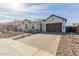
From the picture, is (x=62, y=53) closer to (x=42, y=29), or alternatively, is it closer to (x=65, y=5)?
(x=42, y=29)

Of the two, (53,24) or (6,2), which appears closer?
(6,2)

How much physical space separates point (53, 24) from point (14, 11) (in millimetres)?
762

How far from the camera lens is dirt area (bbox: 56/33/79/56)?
2592 mm

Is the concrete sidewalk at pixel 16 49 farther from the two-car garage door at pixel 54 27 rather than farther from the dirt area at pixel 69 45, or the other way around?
the two-car garage door at pixel 54 27

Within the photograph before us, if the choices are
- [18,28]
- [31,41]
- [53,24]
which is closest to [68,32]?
[53,24]

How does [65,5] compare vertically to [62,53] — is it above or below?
above

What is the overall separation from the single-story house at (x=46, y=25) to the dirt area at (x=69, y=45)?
0.18m

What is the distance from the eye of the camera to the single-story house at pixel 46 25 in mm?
2766

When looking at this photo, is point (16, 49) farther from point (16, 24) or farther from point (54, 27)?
point (54, 27)

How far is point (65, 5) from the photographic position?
104 inches

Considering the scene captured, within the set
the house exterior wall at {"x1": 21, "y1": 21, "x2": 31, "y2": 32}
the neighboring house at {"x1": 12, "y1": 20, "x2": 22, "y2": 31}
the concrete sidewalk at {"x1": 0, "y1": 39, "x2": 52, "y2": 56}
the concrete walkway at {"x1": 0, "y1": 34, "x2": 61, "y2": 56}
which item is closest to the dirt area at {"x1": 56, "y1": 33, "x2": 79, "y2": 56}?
the concrete walkway at {"x1": 0, "y1": 34, "x2": 61, "y2": 56}

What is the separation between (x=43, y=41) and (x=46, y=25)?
0.31m

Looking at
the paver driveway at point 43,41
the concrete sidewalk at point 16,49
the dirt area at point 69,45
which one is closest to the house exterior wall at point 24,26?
the paver driveway at point 43,41

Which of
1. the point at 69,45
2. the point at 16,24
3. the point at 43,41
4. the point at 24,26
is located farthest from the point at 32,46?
the point at 69,45
